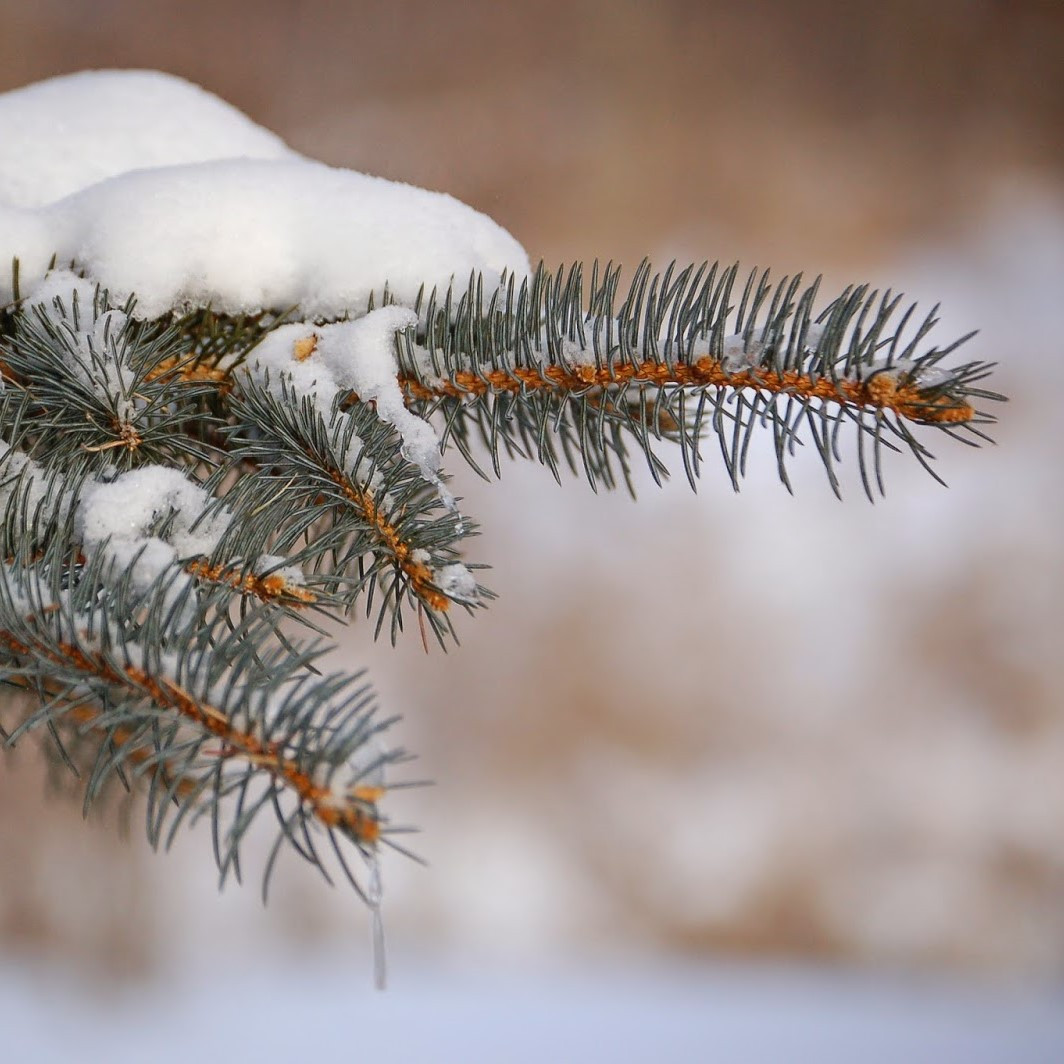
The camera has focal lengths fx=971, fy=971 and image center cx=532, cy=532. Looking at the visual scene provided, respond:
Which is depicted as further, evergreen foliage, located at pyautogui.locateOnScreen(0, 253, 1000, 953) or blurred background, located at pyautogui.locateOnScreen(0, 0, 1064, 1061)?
blurred background, located at pyautogui.locateOnScreen(0, 0, 1064, 1061)

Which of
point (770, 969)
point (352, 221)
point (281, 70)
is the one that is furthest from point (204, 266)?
point (770, 969)

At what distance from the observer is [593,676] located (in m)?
0.78

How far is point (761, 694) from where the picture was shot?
0.79 m

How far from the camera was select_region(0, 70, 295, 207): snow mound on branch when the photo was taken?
0.78ft

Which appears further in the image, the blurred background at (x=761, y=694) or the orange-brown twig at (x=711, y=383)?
the blurred background at (x=761, y=694)

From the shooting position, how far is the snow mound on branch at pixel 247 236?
0.66 ft

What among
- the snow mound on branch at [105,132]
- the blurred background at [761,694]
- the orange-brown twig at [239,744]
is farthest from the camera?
the blurred background at [761,694]

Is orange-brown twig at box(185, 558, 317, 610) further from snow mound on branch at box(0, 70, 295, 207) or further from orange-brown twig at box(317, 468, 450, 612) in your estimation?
snow mound on branch at box(0, 70, 295, 207)

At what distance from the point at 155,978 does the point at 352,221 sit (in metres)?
0.73

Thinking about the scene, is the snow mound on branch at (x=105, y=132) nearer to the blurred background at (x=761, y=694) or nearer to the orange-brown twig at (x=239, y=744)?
the orange-brown twig at (x=239, y=744)

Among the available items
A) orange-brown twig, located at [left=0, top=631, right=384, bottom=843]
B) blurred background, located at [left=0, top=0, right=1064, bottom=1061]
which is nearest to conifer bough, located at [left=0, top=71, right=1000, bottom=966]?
orange-brown twig, located at [left=0, top=631, right=384, bottom=843]

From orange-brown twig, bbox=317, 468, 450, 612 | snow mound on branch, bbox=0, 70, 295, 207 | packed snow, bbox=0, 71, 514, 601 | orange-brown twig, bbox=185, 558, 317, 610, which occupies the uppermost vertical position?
snow mound on branch, bbox=0, 70, 295, 207

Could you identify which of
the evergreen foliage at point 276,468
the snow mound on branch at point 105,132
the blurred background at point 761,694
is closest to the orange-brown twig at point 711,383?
the evergreen foliage at point 276,468

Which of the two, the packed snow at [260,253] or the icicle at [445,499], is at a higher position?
the packed snow at [260,253]
